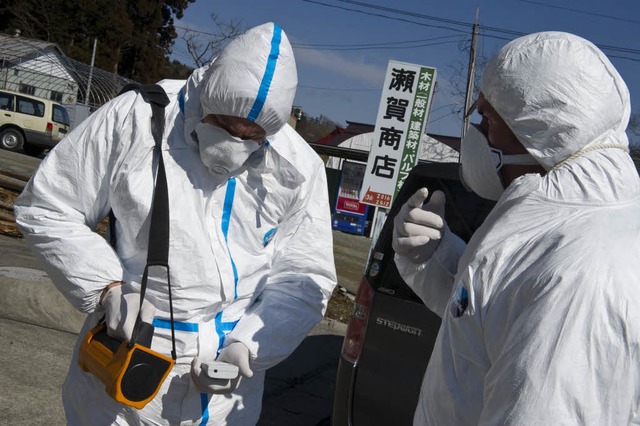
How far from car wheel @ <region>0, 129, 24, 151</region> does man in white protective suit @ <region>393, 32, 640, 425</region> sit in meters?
19.7

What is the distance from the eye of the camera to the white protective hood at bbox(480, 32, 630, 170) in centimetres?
121

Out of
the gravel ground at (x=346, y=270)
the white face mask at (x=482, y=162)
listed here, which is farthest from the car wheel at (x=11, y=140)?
the white face mask at (x=482, y=162)

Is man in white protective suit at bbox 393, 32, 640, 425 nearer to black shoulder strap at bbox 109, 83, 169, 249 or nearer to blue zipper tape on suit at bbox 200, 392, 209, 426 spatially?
blue zipper tape on suit at bbox 200, 392, 209, 426

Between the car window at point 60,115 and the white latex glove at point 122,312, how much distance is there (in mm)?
19251

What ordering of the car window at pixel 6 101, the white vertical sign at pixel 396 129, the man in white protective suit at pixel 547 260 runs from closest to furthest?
the man in white protective suit at pixel 547 260, the white vertical sign at pixel 396 129, the car window at pixel 6 101

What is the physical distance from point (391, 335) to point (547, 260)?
7.59ft

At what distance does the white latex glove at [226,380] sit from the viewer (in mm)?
1804

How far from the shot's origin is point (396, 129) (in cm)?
877

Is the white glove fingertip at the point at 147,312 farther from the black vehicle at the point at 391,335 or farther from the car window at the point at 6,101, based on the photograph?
the car window at the point at 6,101

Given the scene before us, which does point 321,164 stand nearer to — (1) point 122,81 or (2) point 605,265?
(2) point 605,265

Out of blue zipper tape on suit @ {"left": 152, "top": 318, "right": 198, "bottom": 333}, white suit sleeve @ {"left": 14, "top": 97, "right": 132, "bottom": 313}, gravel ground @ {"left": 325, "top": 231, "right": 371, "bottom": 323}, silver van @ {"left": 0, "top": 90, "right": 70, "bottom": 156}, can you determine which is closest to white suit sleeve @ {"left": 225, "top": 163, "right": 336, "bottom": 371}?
blue zipper tape on suit @ {"left": 152, "top": 318, "right": 198, "bottom": 333}

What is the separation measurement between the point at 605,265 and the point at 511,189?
1.07 feet

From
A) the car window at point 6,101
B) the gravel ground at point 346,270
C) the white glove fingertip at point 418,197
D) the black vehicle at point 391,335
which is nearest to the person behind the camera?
the white glove fingertip at point 418,197

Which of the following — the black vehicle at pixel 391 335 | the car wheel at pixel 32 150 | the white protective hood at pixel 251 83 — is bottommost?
the car wheel at pixel 32 150
